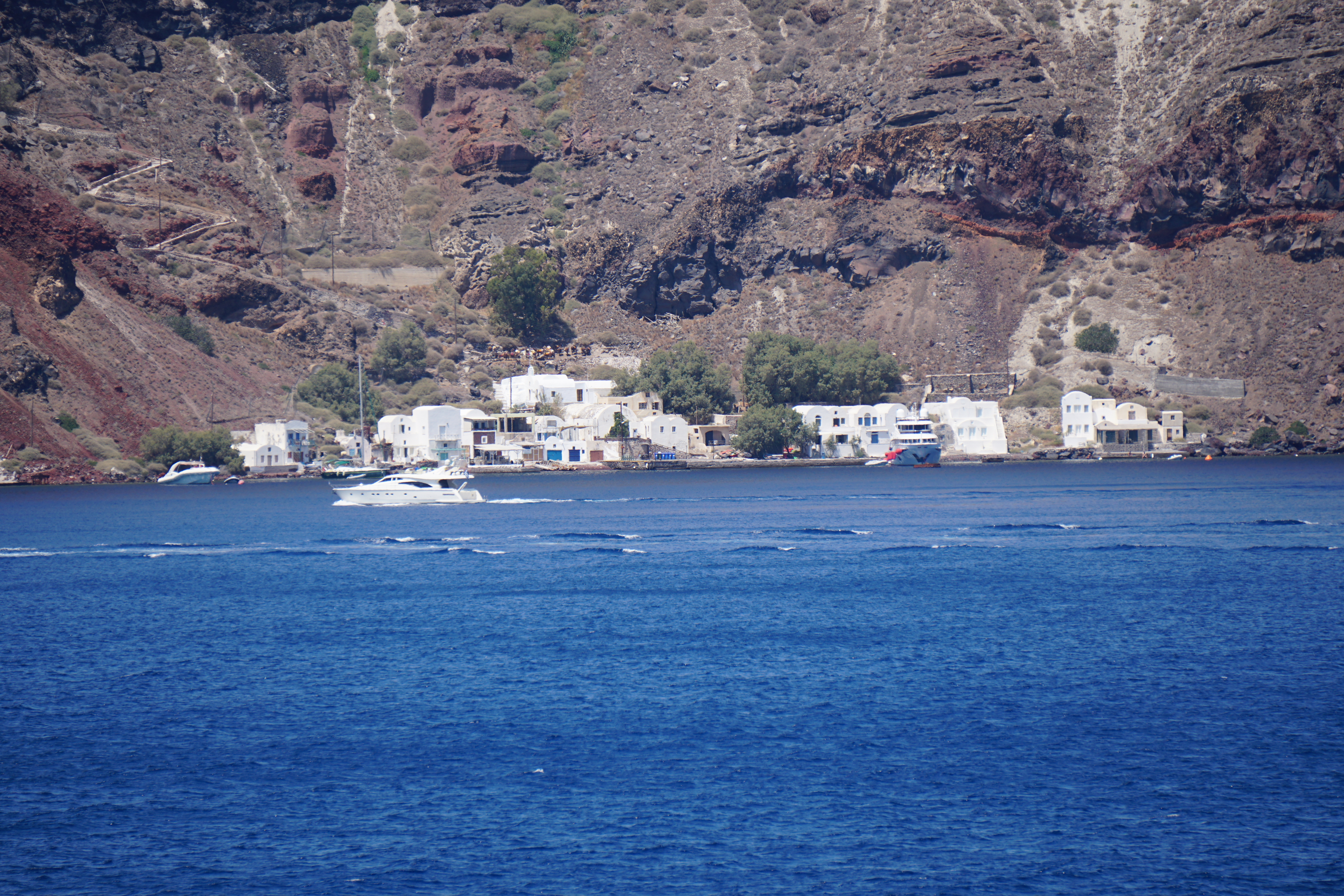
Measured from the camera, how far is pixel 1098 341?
138m

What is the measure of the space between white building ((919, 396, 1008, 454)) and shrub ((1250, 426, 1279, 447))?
882 inches

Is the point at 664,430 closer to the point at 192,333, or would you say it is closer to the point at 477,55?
the point at 192,333

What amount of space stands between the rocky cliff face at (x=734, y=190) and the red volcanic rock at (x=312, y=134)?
1.12 feet

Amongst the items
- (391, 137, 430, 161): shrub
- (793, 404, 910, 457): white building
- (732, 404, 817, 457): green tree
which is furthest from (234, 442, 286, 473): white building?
(391, 137, 430, 161): shrub

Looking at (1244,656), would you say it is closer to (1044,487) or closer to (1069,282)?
(1044,487)

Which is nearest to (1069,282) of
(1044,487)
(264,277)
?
(1044,487)

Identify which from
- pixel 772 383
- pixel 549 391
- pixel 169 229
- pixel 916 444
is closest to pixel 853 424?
pixel 916 444

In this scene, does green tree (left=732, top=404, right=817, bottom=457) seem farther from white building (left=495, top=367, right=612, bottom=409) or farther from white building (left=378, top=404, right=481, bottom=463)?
white building (left=378, top=404, right=481, bottom=463)

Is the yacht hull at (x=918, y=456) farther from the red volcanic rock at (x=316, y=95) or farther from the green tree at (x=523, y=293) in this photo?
the red volcanic rock at (x=316, y=95)

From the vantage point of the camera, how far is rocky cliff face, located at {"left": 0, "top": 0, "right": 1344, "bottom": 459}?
132 m

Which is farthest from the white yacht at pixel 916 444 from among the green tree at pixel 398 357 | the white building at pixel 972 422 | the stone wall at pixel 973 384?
the green tree at pixel 398 357

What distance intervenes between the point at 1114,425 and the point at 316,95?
109522 millimetres

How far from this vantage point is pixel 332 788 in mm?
22922

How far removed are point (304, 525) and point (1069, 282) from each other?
316 feet
